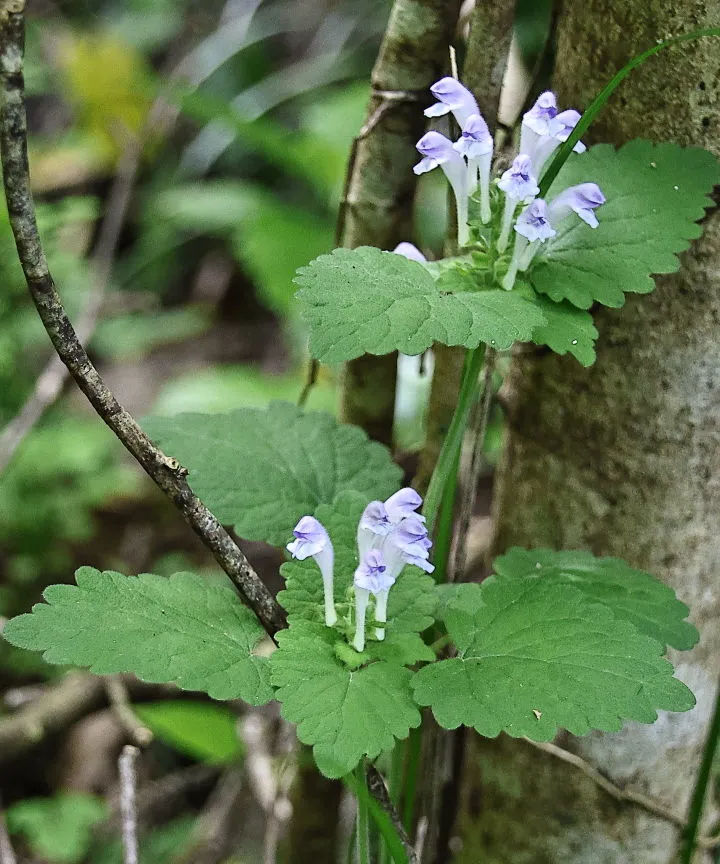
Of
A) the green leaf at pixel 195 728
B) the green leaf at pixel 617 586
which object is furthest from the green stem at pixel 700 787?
the green leaf at pixel 195 728

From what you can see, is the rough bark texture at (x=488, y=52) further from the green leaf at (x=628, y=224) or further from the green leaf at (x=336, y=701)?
the green leaf at (x=336, y=701)

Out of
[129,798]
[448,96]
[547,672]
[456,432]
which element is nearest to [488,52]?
[448,96]

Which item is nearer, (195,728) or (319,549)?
(319,549)

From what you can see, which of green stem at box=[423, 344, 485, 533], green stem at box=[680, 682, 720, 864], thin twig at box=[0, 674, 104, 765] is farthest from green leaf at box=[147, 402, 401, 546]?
thin twig at box=[0, 674, 104, 765]

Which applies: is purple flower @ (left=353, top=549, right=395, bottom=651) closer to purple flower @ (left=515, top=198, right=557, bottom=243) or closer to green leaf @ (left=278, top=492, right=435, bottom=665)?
green leaf @ (left=278, top=492, right=435, bottom=665)

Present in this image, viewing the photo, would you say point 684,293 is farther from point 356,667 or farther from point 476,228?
point 356,667

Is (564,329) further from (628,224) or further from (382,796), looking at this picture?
(382,796)

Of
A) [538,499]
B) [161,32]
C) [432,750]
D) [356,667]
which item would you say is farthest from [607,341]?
[161,32]
